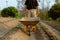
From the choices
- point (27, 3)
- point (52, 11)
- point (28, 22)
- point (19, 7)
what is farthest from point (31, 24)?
point (19, 7)

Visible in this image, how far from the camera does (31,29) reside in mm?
12906

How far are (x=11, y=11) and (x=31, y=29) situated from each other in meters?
27.8

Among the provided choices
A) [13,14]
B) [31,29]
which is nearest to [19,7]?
[13,14]

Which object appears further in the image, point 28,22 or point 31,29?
point 31,29

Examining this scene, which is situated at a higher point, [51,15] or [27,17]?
[27,17]

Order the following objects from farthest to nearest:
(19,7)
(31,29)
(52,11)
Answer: (19,7)
(52,11)
(31,29)

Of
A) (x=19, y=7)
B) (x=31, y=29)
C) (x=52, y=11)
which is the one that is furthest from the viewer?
(x=19, y=7)

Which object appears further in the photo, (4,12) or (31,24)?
(4,12)

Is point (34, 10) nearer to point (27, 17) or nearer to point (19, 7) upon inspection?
point (27, 17)

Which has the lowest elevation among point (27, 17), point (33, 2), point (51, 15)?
point (51, 15)

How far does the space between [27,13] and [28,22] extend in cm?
48

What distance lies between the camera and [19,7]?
49219 mm

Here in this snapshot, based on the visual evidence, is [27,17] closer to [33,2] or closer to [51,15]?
[33,2]

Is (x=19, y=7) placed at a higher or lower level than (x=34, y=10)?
lower
